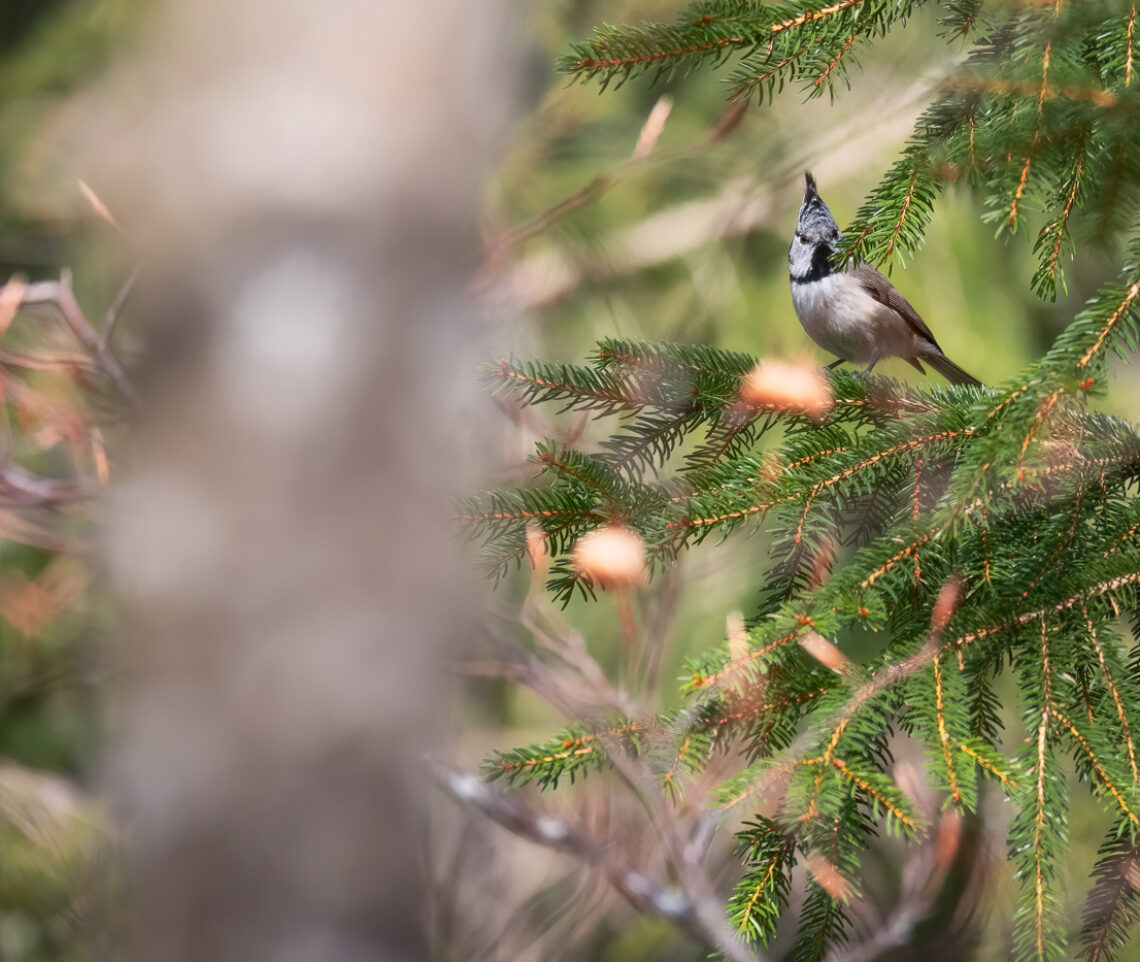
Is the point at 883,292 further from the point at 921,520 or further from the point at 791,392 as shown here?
the point at 921,520

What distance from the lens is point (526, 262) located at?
7.63ft

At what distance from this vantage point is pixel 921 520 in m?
0.91

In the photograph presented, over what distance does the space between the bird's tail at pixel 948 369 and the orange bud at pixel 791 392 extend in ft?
2.53

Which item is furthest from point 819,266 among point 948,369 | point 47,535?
point 47,535

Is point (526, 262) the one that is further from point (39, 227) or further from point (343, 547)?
point (39, 227)

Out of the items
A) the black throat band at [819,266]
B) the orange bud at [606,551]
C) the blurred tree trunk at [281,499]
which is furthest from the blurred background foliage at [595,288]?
the blurred tree trunk at [281,499]

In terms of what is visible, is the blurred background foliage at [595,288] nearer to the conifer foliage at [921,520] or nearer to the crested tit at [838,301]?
the crested tit at [838,301]

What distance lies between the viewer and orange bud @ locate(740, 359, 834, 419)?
1028 millimetres

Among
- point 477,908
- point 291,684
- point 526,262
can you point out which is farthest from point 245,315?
point 477,908

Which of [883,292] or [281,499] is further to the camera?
[883,292]

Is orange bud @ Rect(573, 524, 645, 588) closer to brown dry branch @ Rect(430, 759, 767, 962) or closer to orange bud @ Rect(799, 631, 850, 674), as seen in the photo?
orange bud @ Rect(799, 631, 850, 674)

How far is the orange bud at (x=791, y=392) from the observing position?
1028 millimetres

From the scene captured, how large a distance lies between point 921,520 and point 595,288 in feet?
5.32

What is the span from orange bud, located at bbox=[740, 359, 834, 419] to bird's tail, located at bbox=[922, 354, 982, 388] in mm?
772
